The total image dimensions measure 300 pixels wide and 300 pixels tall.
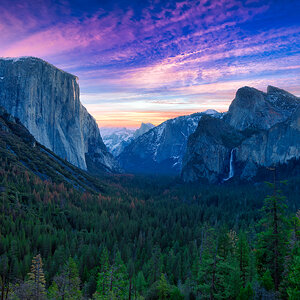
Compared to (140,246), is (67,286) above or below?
above

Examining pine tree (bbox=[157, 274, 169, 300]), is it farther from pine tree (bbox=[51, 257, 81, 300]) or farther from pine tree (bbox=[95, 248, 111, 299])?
pine tree (bbox=[51, 257, 81, 300])

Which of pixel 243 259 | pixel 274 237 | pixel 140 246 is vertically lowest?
pixel 140 246

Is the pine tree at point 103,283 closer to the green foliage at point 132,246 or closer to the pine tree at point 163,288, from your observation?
the green foliage at point 132,246

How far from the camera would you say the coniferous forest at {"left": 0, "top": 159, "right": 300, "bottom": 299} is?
26281 mm

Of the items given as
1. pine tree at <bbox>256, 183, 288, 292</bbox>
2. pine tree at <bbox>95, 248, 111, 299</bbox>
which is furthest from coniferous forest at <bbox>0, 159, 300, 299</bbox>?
pine tree at <bbox>95, 248, 111, 299</bbox>

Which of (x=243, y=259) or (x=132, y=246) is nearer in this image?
(x=243, y=259)

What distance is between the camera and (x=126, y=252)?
2579 inches

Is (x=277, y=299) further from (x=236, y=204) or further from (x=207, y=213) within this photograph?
(x=236, y=204)

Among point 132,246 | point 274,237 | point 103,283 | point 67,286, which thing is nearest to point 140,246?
point 132,246

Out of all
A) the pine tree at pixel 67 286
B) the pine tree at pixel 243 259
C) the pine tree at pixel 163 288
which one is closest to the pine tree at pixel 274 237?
the pine tree at pixel 243 259

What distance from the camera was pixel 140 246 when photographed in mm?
73875

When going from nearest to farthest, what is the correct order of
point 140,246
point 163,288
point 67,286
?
1. point 163,288
2. point 67,286
3. point 140,246

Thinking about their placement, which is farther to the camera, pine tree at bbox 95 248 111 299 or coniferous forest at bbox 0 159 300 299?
pine tree at bbox 95 248 111 299

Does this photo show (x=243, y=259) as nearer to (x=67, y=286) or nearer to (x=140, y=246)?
(x=67, y=286)
